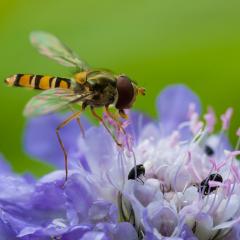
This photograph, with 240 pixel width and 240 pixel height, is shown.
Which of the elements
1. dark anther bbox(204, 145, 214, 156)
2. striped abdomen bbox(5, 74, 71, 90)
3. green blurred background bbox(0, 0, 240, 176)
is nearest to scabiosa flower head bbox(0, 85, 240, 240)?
dark anther bbox(204, 145, 214, 156)

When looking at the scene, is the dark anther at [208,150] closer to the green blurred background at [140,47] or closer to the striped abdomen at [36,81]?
the striped abdomen at [36,81]

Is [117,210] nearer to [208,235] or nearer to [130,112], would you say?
[208,235]

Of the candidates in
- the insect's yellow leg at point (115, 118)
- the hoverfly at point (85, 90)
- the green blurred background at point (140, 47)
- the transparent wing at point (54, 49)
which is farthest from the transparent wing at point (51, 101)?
the green blurred background at point (140, 47)

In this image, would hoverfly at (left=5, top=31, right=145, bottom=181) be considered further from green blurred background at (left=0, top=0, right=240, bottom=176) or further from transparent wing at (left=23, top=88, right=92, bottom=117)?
green blurred background at (left=0, top=0, right=240, bottom=176)

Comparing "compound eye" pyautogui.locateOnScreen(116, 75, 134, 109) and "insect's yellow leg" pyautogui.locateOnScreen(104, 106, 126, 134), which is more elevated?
"compound eye" pyautogui.locateOnScreen(116, 75, 134, 109)

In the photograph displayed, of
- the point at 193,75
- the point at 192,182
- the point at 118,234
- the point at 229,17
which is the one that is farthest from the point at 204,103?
the point at 118,234

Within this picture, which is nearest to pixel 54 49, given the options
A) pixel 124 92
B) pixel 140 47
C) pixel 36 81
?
pixel 36 81
